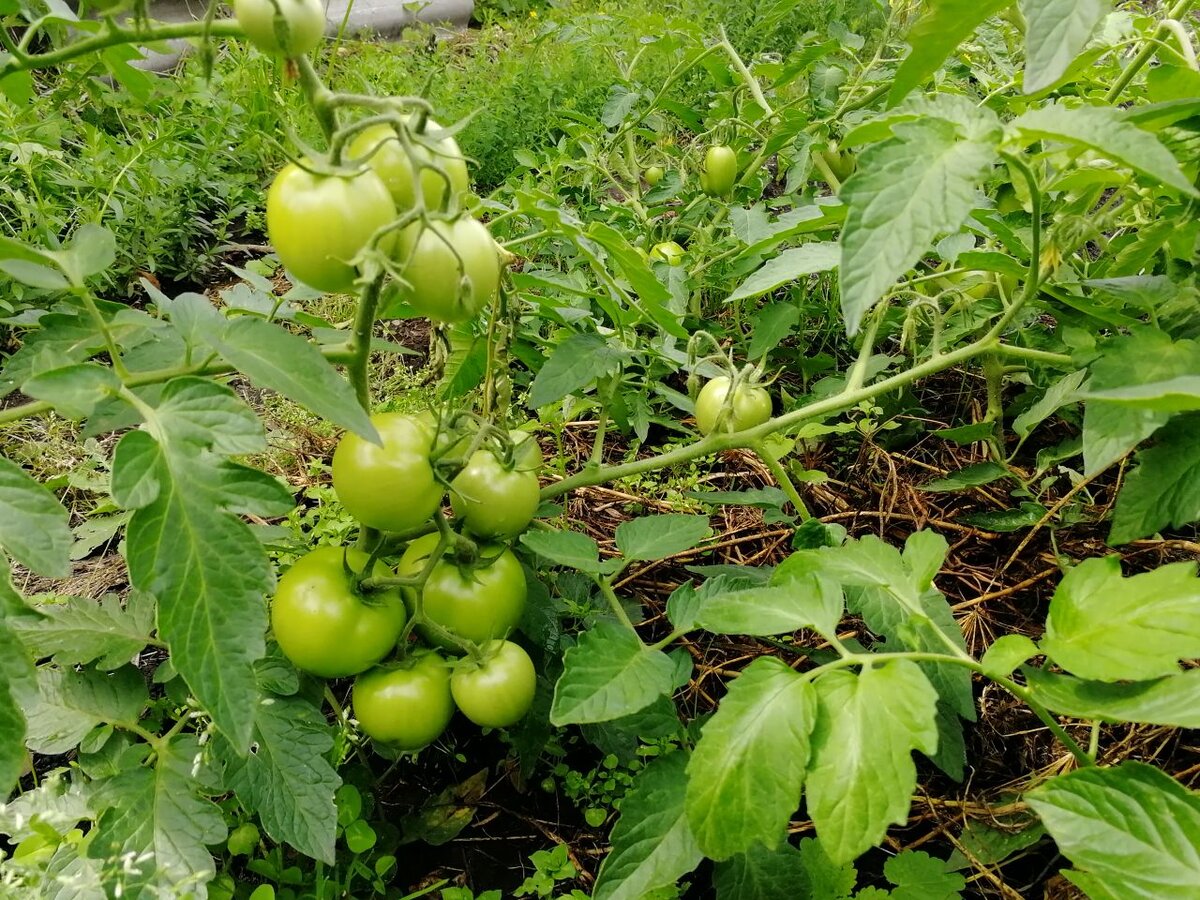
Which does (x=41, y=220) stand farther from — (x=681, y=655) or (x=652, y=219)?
(x=681, y=655)

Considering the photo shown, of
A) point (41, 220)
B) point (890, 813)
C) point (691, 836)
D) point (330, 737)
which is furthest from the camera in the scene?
point (41, 220)

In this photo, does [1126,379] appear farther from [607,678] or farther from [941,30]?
[607,678]

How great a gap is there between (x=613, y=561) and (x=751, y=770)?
302mm

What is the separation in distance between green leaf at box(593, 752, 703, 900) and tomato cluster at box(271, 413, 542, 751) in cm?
16

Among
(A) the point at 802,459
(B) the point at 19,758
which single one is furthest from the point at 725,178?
(B) the point at 19,758

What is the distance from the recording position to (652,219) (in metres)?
1.89

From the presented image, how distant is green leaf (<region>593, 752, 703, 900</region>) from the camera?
79 centimetres

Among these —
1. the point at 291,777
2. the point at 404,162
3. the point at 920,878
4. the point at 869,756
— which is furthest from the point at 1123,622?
the point at 291,777

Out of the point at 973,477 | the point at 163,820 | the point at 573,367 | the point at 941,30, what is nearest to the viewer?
the point at 941,30

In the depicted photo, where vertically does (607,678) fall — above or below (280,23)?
below

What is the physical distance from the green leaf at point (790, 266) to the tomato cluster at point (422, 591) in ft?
1.23

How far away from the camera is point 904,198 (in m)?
0.67

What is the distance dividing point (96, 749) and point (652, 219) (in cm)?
145

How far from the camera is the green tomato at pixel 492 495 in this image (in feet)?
3.06
